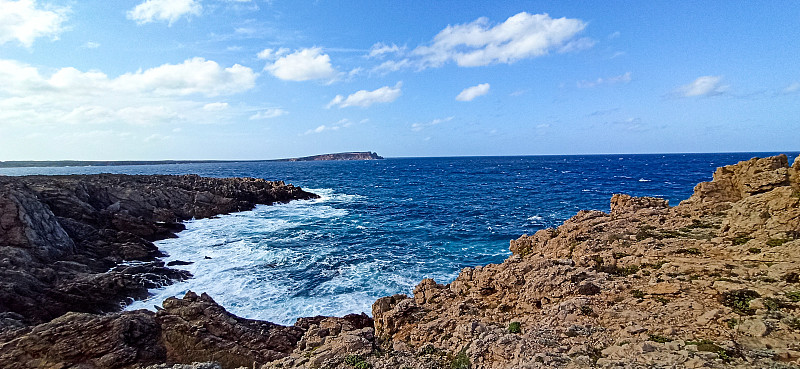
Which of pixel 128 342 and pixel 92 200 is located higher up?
pixel 92 200

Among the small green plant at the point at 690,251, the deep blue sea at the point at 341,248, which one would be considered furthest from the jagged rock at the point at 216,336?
the small green plant at the point at 690,251

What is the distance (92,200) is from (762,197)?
53.3 meters

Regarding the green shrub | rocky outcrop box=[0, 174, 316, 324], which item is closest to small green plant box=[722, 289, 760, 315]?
the green shrub

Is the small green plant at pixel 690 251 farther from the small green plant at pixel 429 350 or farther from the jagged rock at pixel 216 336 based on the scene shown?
the jagged rock at pixel 216 336

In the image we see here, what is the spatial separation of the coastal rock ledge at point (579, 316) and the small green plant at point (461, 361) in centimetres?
3

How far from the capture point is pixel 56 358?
1144cm

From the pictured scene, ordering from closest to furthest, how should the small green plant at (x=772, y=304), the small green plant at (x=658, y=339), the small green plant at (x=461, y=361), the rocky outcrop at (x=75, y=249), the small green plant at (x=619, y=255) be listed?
the small green plant at (x=658, y=339)
the small green plant at (x=772, y=304)
the small green plant at (x=461, y=361)
the small green plant at (x=619, y=255)
the rocky outcrop at (x=75, y=249)

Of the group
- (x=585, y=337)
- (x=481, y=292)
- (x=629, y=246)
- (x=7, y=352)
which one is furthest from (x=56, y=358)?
(x=629, y=246)

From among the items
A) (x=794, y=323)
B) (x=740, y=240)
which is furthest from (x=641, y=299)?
(x=740, y=240)

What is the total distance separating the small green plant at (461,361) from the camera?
845 cm

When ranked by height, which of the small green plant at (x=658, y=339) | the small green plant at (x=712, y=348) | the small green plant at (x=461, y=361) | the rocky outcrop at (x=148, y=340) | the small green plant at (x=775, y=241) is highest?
the small green plant at (x=775, y=241)

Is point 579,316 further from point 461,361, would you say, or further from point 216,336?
point 216,336

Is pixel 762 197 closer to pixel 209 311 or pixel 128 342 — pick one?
pixel 209 311

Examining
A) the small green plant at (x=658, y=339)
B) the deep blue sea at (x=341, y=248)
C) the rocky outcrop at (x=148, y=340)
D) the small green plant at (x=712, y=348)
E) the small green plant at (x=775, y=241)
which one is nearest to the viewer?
the small green plant at (x=712, y=348)
